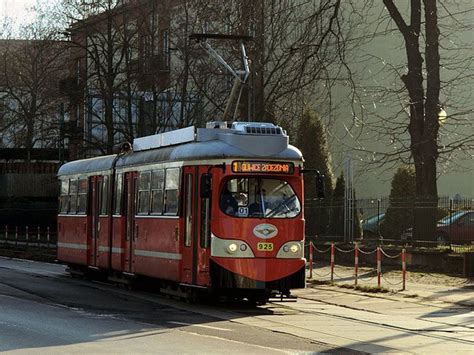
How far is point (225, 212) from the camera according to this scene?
18.3 m

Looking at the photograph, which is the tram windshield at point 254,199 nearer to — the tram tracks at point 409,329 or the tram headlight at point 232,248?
the tram headlight at point 232,248

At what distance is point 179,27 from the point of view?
4050 cm

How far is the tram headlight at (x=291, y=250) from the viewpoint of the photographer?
18438 millimetres

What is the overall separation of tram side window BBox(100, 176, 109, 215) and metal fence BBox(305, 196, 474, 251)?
33.9ft

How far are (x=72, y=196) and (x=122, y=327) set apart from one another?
43.6ft

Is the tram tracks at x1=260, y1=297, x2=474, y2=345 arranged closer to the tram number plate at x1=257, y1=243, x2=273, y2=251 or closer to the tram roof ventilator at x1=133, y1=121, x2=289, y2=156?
the tram number plate at x1=257, y1=243, x2=273, y2=251

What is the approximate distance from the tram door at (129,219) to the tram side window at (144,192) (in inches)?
15.4

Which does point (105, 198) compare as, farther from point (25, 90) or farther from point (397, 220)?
point (25, 90)

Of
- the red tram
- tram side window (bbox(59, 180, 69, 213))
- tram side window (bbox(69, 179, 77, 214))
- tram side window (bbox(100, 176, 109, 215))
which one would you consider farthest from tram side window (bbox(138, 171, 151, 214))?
tram side window (bbox(59, 180, 69, 213))

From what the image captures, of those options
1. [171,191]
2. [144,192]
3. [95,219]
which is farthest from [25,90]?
[171,191]

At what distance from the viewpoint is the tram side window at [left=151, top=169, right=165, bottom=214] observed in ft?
67.7

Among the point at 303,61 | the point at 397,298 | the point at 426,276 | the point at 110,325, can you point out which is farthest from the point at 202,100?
the point at 110,325

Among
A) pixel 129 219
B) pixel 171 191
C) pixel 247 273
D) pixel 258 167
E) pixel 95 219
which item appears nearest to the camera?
pixel 247 273

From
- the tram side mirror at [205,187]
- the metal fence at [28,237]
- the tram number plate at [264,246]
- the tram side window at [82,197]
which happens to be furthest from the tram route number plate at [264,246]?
the metal fence at [28,237]
